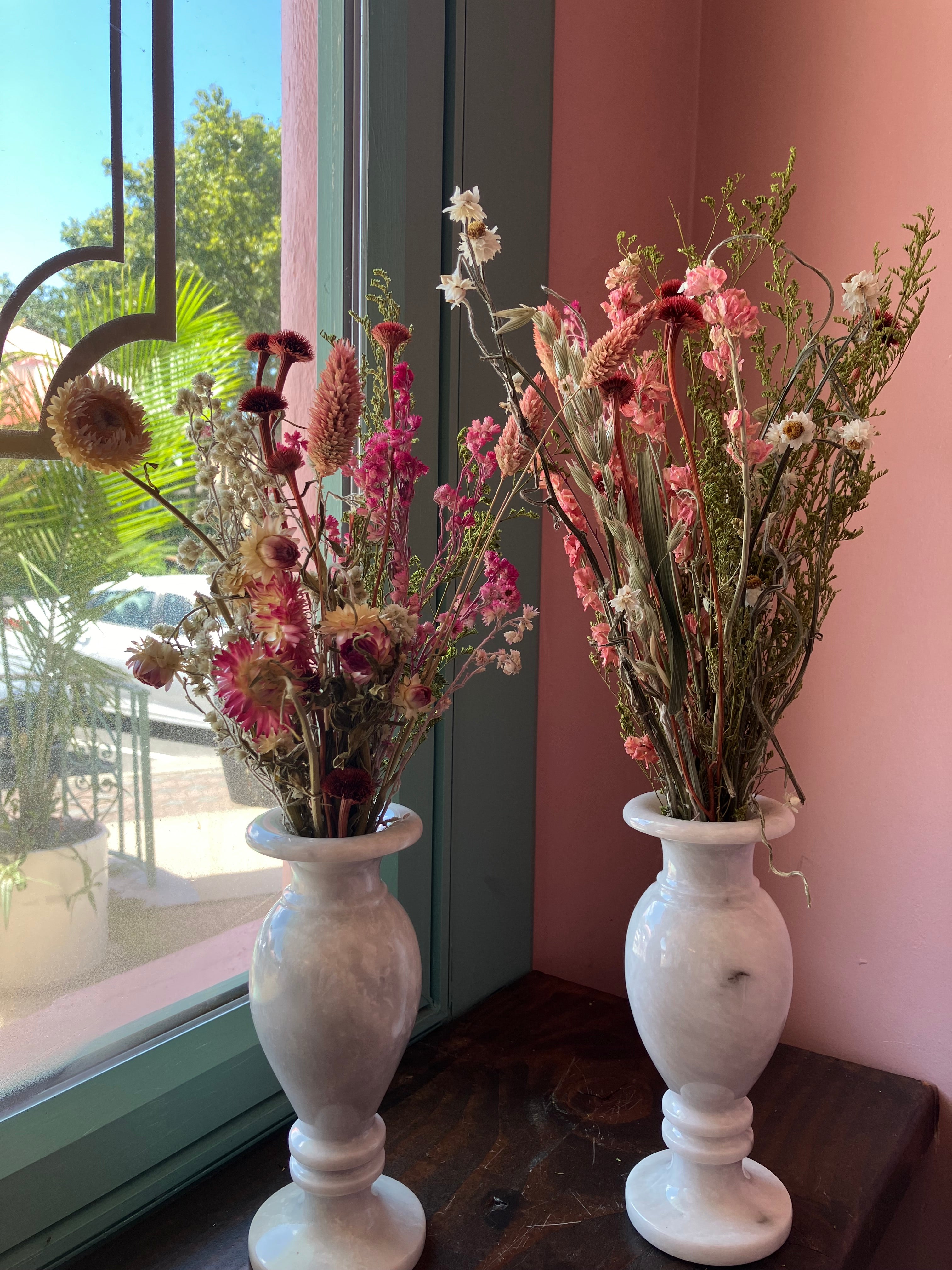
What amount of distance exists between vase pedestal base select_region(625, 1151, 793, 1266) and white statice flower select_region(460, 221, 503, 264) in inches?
26.4

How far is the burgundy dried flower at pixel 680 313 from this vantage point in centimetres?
61

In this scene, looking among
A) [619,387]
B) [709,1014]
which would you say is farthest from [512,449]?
[709,1014]

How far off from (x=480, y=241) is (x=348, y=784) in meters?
0.35

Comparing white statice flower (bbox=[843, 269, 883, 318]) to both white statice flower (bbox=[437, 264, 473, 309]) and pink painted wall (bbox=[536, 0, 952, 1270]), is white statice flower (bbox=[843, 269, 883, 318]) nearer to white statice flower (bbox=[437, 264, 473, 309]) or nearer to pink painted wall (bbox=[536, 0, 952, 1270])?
white statice flower (bbox=[437, 264, 473, 309])

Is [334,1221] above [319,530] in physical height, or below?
below

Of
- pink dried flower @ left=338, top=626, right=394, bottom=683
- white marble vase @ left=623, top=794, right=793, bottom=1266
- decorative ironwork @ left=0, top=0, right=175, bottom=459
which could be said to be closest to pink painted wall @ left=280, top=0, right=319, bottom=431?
decorative ironwork @ left=0, top=0, right=175, bottom=459

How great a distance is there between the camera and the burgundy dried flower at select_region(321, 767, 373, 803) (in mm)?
593

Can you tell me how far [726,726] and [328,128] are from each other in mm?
692

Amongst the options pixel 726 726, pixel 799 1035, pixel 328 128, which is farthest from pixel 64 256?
pixel 799 1035

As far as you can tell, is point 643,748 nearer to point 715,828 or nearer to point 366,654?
point 715,828

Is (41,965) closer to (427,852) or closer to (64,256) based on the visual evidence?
(427,852)

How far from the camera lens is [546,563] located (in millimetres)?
1172

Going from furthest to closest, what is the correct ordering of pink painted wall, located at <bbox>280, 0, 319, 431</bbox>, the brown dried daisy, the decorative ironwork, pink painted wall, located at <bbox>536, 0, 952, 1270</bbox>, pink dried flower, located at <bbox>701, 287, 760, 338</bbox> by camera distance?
1. pink painted wall, located at <bbox>536, 0, 952, 1270</bbox>
2. pink painted wall, located at <bbox>280, 0, 319, 431</bbox>
3. the decorative ironwork
4. pink dried flower, located at <bbox>701, 287, 760, 338</bbox>
5. the brown dried daisy

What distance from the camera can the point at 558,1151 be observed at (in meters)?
0.85
